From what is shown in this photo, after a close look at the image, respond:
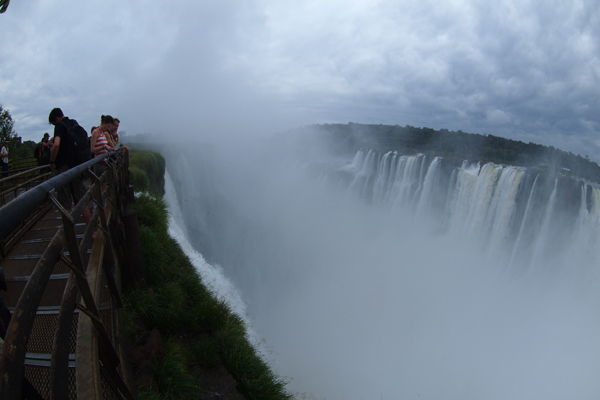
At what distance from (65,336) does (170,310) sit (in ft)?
13.4

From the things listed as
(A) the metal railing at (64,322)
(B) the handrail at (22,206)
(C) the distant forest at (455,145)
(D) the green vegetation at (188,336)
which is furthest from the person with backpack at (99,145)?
(C) the distant forest at (455,145)

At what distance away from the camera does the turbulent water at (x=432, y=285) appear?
13.8 m

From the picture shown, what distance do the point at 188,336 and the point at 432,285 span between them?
66.7 feet

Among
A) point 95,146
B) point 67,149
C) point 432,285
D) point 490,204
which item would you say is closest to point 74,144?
point 67,149

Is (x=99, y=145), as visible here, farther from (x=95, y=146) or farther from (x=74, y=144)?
(x=74, y=144)

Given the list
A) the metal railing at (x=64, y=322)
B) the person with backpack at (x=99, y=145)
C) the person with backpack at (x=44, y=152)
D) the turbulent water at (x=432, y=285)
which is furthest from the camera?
the turbulent water at (x=432, y=285)

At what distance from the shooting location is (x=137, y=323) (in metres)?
4.46

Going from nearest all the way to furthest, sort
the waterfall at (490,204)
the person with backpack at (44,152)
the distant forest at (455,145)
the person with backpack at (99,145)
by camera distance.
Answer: the person with backpack at (99,145) < the person with backpack at (44,152) < the waterfall at (490,204) < the distant forest at (455,145)

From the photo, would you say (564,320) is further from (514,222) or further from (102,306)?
(102,306)

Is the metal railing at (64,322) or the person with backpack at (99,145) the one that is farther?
the person with backpack at (99,145)

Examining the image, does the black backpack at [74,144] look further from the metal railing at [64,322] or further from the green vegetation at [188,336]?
the metal railing at [64,322]

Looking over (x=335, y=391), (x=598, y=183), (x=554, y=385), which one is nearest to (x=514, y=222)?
(x=598, y=183)

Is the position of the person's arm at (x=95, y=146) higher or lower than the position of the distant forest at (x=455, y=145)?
lower

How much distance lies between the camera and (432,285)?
21.7 meters
